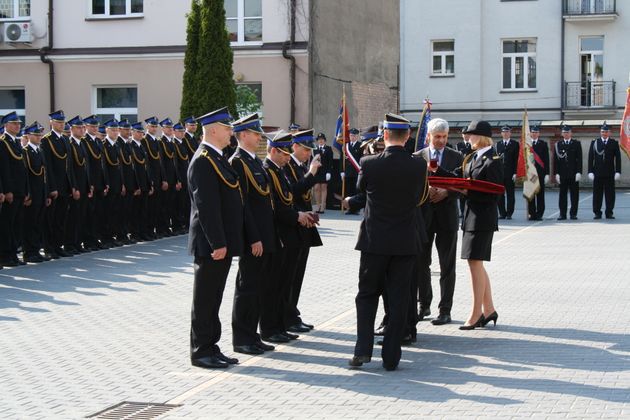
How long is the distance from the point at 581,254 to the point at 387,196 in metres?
9.23

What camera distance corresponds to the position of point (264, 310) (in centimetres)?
1009

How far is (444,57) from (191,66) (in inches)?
902

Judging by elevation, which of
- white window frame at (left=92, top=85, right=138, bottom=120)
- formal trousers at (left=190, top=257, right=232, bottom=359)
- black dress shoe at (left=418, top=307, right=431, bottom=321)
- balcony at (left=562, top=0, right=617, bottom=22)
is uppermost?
balcony at (left=562, top=0, right=617, bottom=22)

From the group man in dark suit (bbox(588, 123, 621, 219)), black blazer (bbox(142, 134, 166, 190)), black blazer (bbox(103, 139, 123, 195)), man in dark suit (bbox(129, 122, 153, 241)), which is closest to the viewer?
black blazer (bbox(103, 139, 123, 195))

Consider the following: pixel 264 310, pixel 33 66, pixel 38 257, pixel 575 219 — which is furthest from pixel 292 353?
pixel 33 66

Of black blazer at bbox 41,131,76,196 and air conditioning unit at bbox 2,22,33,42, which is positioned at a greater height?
air conditioning unit at bbox 2,22,33,42

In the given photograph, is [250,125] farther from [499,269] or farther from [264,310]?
[499,269]

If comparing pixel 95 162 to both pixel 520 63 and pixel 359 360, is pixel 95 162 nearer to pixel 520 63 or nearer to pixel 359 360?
pixel 359 360

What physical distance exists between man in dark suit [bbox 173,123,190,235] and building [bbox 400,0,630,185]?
25.4 meters

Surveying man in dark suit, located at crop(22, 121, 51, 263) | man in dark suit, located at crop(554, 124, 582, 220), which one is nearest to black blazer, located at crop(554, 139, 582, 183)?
man in dark suit, located at crop(554, 124, 582, 220)

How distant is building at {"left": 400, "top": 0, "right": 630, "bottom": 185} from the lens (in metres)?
45.7

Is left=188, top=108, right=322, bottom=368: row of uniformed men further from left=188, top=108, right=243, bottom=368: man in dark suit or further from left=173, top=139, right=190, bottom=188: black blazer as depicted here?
left=173, top=139, right=190, bottom=188: black blazer

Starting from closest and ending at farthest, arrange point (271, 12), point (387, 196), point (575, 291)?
point (387, 196) → point (575, 291) → point (271, 12)

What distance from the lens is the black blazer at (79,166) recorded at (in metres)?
17.8
